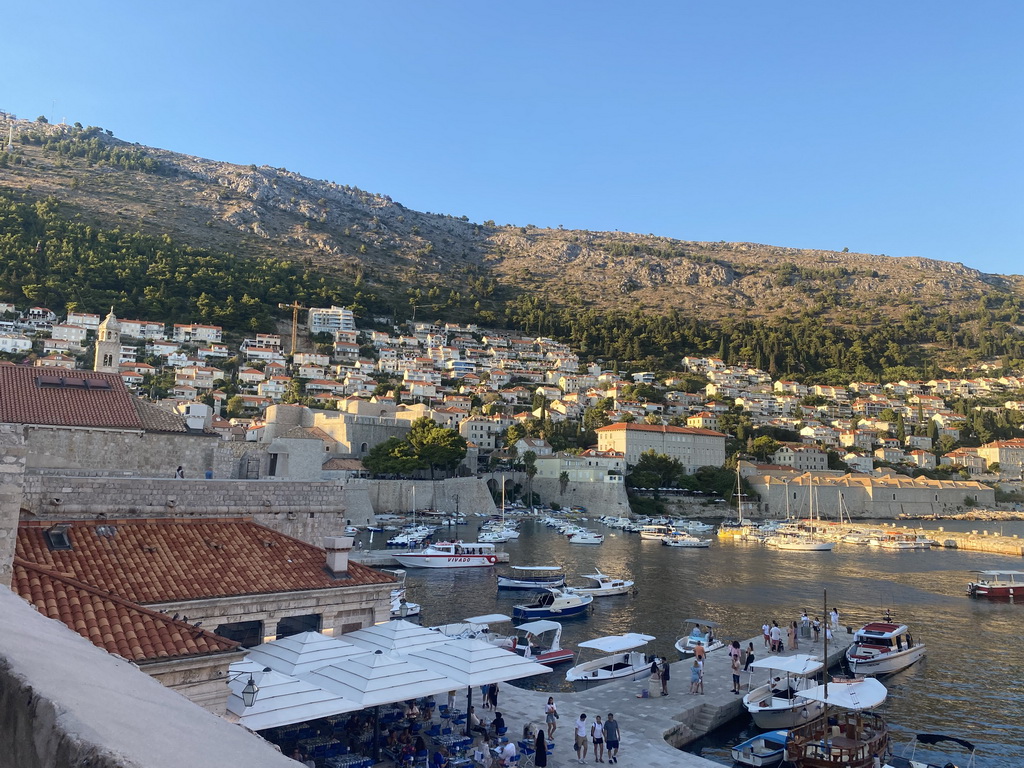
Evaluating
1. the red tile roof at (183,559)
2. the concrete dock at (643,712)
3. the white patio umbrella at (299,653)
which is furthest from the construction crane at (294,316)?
the white patio umbrella at (299,653)

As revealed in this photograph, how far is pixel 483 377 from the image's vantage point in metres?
114

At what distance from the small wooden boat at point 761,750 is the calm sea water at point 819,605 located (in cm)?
28

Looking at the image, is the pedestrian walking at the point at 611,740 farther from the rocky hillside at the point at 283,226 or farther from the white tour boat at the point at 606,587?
the rocky hillside at the point at 283,226

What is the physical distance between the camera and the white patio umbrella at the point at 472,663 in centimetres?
1151

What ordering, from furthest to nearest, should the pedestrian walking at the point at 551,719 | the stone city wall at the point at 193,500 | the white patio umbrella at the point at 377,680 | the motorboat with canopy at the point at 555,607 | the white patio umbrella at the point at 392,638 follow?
1. the motorboat with canopy at the point at 555,607
2. the pedestrian walking at the point at 551,719
3. the white patio umbrella at the point at 392,638
4. the stone city wall at the point at 193,500
5. the white patio umbrella at the point at 377,680

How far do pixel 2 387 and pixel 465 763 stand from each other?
1237 cm

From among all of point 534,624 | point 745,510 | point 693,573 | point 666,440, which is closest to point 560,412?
point 666,440

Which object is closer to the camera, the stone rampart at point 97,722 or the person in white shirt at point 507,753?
the stone rampart at point 97,722

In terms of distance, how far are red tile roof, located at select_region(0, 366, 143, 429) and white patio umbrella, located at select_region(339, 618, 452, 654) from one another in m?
7.27

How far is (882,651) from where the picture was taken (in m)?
20.4

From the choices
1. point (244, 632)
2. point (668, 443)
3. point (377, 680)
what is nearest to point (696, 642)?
point (377, 680)

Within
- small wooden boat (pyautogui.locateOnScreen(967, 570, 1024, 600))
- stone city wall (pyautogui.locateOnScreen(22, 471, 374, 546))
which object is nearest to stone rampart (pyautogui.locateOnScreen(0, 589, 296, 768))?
stone city wall (pyautogui.locateOnScreen(22, 471, 374, 546))

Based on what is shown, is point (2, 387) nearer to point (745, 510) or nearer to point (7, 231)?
point (745, 510)

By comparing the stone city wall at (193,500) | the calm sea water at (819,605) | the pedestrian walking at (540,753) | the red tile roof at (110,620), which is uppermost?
the stone city wall at (193,500)
